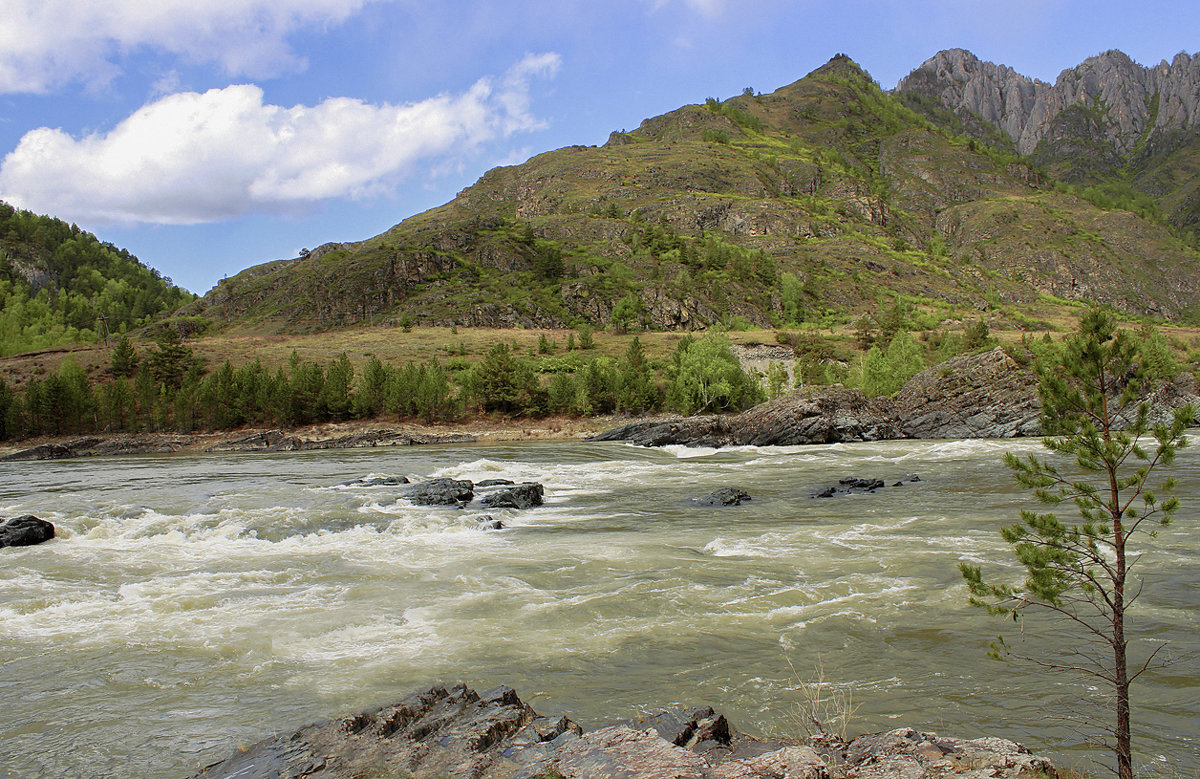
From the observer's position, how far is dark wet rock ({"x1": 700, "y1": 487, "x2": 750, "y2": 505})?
29625mm

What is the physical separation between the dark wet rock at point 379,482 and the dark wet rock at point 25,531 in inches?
531

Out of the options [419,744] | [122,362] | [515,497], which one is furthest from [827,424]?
[122,362]

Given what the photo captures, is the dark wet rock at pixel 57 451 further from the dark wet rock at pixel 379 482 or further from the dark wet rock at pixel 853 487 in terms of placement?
the dark wet rock at pixel 853 487

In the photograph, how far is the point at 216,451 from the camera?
71.1 metres

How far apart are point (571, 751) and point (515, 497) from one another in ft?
79.9

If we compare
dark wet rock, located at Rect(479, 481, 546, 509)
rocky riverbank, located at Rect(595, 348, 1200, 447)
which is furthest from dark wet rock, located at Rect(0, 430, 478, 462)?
dark wet rock, located at Rect(479, 481, 546, 509)

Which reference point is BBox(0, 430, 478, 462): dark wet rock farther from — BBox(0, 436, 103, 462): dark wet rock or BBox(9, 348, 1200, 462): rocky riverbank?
BBox(9, 348, 1200, 462): rocky riverbank

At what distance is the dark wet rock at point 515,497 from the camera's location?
30.0 metres

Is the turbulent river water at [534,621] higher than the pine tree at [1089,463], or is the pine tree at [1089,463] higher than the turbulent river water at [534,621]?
the pine tree at [1089,463]

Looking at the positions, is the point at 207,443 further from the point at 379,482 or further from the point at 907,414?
the point at 907,414

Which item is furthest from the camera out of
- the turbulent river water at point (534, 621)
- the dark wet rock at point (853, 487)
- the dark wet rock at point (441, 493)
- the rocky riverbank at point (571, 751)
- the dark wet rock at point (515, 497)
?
the dark wet rock at point (853, 487)

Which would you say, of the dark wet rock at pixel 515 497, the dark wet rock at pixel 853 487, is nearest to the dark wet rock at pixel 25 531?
the dark wet rock at pixel 515 497

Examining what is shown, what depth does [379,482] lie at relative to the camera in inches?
1439

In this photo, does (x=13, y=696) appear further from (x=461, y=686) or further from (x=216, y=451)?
(x=216, y=451)
